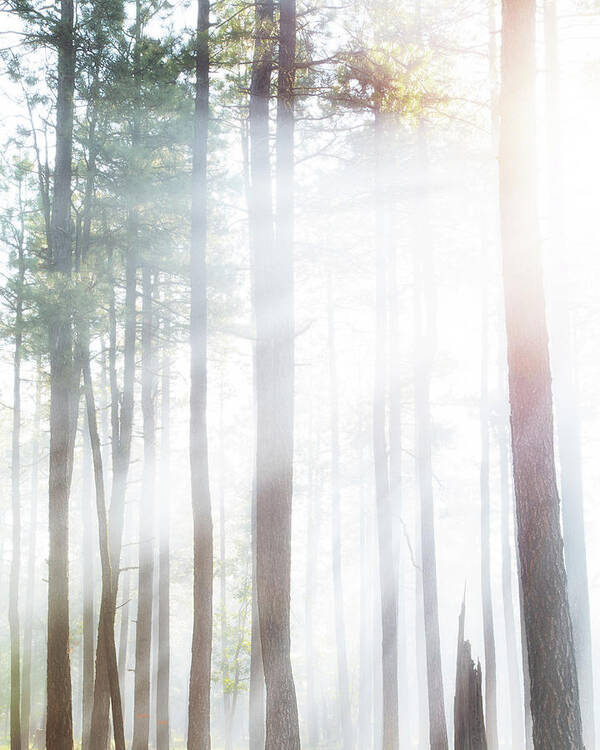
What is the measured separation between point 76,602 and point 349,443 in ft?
51.3

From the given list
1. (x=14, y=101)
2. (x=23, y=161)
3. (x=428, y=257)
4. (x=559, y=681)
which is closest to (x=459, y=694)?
(x=559, y=681)

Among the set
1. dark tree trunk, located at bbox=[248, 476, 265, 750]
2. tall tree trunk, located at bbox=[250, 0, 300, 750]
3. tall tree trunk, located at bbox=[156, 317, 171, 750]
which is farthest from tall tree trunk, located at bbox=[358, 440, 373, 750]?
tall tree trunk, located at bbox=[250, 0, 300, 750]

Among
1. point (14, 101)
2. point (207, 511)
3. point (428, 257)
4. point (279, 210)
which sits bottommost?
point (207, 511)

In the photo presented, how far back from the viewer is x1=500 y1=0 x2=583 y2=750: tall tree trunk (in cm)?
520

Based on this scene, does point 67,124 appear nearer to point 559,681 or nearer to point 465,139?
point 465,139

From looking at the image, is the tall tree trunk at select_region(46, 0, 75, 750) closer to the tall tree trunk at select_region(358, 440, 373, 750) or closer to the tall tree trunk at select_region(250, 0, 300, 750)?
the tall tree trunk at select_region(250, 0, 300, 750)

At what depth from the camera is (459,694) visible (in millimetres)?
5961

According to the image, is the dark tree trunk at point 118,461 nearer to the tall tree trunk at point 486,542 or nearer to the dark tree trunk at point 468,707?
the dark tree trunk at point 468,707

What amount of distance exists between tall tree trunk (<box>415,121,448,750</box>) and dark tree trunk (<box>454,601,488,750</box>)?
19.0 feet

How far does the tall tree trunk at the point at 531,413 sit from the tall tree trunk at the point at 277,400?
2690 mm

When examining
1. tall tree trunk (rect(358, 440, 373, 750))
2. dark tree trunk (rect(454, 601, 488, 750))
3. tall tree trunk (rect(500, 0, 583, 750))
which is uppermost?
tall tree trunk (rect(500, 0, 583, 750))

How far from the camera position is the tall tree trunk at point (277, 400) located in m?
7.04

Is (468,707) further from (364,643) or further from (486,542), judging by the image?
(364,643)

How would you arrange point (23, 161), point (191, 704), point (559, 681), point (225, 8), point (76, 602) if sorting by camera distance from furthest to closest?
point (76, 602) < point (23, 161) < point (225, 8) < point (191, 704) < point (559, 681)
